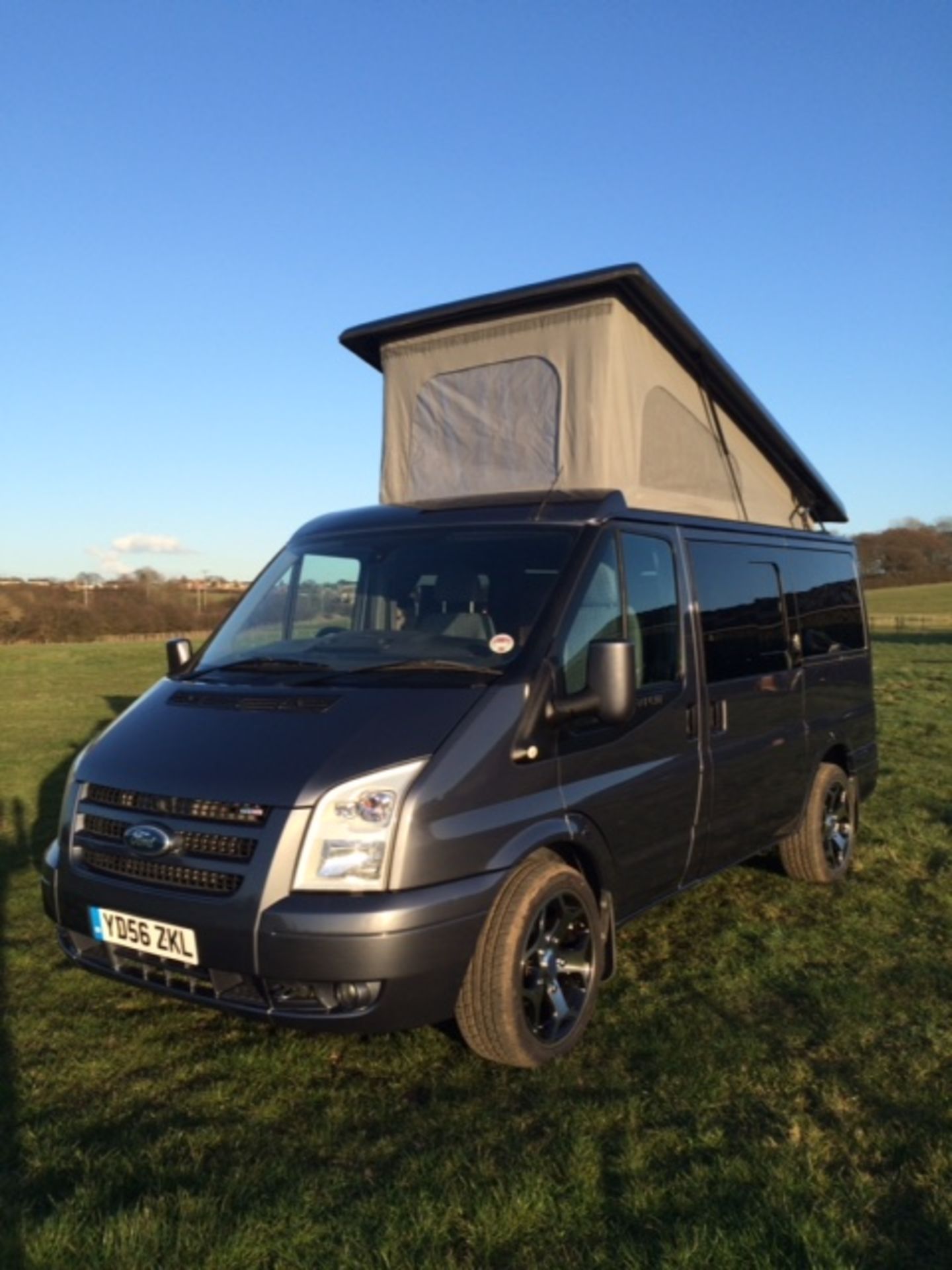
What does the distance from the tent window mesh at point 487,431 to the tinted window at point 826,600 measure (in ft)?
5.63

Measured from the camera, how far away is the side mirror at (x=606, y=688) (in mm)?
3686

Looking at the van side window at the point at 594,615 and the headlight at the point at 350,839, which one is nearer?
the headlight at the point at 350,839

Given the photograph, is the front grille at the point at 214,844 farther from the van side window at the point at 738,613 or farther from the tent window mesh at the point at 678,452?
the tent window mesh at the point at 678,452

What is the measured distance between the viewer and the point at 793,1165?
294 cm

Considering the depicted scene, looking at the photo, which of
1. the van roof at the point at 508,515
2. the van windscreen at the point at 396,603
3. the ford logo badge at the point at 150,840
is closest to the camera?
the ford logo badge at the point at 150,840

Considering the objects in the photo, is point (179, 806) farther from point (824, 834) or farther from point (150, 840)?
point (824, 834)

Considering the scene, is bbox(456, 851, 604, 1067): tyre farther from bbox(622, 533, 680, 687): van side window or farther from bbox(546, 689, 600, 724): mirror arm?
bbox(622, 533, 680, 687): van side window

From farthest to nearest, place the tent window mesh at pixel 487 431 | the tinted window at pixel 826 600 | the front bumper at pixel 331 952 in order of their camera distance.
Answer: the tinted window at pixel 826 600 → the tent window mesh at pixel 487 431 → the front bumper at pixel 331 952

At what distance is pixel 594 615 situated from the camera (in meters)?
4.13

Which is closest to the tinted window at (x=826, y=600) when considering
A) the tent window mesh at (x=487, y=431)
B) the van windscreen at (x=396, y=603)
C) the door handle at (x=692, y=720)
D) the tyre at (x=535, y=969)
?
the door handle at (x=692, y=720)

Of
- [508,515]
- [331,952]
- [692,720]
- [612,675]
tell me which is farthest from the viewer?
[692,720]

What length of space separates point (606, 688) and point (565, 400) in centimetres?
234

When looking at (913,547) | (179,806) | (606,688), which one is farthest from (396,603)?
(913,547)

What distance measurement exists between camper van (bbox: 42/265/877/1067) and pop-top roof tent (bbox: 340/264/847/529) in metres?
0.02
